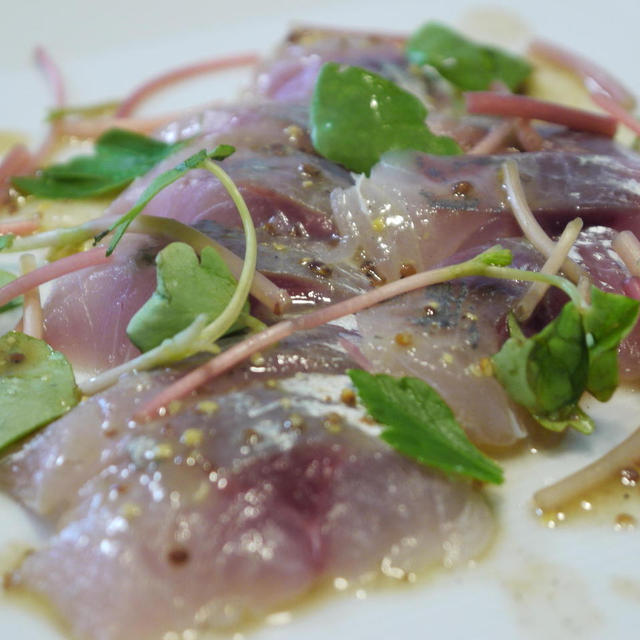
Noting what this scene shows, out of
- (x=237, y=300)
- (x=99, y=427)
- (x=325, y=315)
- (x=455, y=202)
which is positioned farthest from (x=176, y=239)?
(x=455, y=202)

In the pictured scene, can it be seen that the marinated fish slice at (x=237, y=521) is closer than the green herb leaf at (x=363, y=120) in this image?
Yes

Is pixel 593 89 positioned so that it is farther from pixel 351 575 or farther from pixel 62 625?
pixel 62 625

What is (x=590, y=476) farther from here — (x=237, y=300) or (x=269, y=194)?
(x=269, y=194)

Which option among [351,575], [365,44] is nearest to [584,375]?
[351,575]

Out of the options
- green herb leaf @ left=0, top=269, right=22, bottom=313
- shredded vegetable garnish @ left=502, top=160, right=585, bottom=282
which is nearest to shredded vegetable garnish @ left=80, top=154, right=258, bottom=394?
green herb leaf @ left=0, top=269, right=22, bottom=313

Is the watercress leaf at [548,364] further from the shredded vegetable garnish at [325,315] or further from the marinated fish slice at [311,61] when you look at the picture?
the marinated fish slice at [311,61]

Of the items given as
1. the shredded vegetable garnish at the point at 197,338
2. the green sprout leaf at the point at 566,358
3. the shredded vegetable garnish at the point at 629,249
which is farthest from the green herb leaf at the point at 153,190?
the shredded vegetable garnish at the point at 629,249
